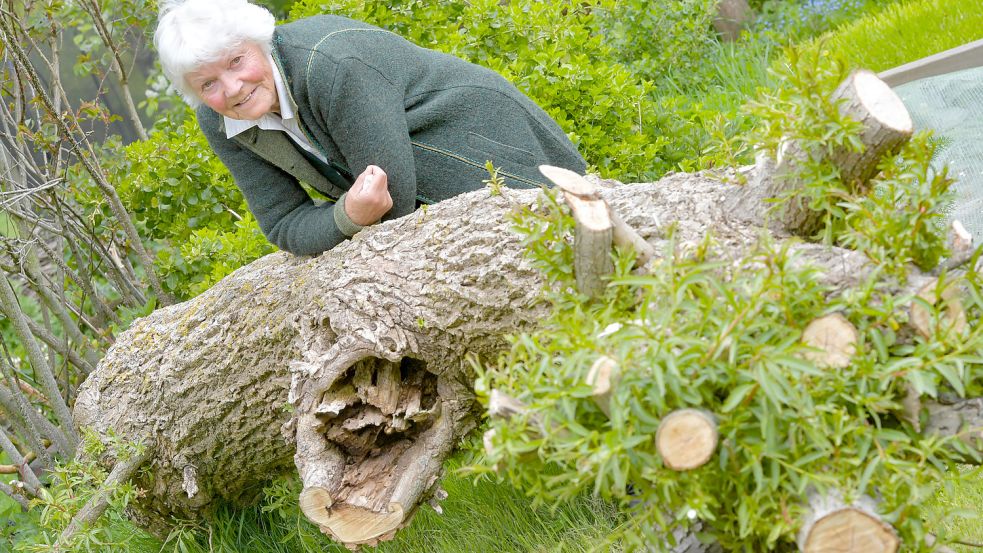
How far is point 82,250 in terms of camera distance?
15.3ft

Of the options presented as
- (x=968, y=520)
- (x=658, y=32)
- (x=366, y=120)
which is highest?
(x=366, y=120)

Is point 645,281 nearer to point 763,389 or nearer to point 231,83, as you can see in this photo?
point 763,389

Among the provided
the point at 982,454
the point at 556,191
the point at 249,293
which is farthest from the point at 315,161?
the point at 982,454

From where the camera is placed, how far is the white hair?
255cm

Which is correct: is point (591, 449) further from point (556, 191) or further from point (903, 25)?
point (903, 25)

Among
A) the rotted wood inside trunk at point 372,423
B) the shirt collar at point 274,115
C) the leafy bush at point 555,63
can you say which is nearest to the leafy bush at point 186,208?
the leafy bush at point 555,63

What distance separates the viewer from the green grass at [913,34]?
5.16 meters

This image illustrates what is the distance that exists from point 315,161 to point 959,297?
1.89 m

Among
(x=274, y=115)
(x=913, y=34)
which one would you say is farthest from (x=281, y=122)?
(x=913, y=34)

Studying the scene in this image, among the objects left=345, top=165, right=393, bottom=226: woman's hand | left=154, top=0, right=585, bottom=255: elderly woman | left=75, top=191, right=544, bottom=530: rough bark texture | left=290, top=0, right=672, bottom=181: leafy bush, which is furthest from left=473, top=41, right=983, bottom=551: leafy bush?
left=290, top=0, right=672, bottom=181: leafy bush

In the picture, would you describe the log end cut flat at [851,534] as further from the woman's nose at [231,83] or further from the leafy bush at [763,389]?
the woman's nose at [231,83]

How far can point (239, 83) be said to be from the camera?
2.62 meters

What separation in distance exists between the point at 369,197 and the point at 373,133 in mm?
189

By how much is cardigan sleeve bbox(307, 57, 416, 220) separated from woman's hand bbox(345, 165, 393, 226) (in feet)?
0.16
